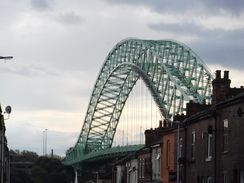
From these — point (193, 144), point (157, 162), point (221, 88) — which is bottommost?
point (157, 162)

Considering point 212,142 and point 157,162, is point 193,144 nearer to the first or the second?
point 212,142

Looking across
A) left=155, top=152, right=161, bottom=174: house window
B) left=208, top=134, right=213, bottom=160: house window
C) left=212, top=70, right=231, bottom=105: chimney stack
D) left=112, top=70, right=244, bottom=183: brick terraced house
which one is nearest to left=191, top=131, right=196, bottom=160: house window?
left=112, top=70, right=244, bottom=183: brick terraced house

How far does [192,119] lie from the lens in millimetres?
43969

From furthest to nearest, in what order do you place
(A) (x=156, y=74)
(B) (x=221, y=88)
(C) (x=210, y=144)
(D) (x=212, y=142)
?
(A) (x=156, y=74) → (B) (x=221, y=88) → (C) (x=210, y=144) → (D) (x=212, y=142)

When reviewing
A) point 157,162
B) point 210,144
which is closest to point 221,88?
point 210,144

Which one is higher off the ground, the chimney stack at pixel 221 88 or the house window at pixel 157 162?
the chimney stack at pixel 221 88

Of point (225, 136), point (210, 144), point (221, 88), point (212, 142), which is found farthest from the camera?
point (221, 88)

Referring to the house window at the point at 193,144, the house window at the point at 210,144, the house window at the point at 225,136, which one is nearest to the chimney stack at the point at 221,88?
the house window at the point at 210,144

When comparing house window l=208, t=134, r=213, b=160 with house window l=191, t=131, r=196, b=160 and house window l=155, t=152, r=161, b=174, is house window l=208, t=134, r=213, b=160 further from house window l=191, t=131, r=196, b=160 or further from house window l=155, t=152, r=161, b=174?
house window l=155, t=152, r=161, b=174

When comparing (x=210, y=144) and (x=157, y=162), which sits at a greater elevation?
(x=210, y=144)

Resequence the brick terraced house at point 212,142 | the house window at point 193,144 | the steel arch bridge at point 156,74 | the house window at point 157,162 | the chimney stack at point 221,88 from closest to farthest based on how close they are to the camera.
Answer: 1. the brick terraced house at point 212,142
2. the chimney stack at point 221,88
3. the house window at point 193,144
4. the house window at point 157,162
5. the steel arch bridge at point 156,74

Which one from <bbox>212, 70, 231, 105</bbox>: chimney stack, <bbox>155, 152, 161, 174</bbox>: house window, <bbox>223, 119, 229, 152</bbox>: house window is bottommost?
<bbox>155, 152, 161, 174</bbox>: house window

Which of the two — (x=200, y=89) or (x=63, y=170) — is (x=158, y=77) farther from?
(x=63, y=170)

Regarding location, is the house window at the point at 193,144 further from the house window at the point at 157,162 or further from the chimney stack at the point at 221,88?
the house window at the point at 157,162
